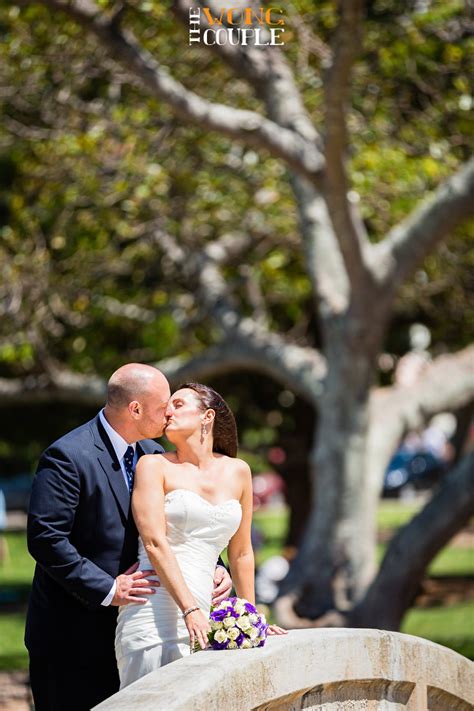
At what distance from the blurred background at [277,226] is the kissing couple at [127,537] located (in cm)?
521

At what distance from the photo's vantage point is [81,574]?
4.66 m

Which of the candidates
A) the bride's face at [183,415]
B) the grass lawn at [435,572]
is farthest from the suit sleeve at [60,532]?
the grass lawn at [435,572]

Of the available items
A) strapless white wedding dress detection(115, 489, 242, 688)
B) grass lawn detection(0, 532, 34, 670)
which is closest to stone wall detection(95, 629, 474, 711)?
strapless white wedding dress detection(115, 489, 242, 688)

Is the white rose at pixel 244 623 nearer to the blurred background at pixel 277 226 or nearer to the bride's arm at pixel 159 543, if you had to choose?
the bride's arm at pixel 159 543

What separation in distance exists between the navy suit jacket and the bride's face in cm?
28

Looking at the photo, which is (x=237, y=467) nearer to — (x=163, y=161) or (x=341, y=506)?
(x=341, y=506)

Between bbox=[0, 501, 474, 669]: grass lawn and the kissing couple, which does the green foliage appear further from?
the kissing couple

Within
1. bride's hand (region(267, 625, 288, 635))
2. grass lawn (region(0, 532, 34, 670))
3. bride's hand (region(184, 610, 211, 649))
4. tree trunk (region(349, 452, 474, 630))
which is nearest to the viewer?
bride's hand (region(184, 610, 211, 649))

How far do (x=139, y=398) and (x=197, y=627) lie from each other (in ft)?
2.91

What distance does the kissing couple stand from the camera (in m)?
4.69

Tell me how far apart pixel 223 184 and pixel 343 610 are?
5.03 meters

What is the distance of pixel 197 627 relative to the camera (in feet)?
15.2

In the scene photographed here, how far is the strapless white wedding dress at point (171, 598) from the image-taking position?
15.5 ft

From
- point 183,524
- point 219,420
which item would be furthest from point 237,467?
point 183,524
